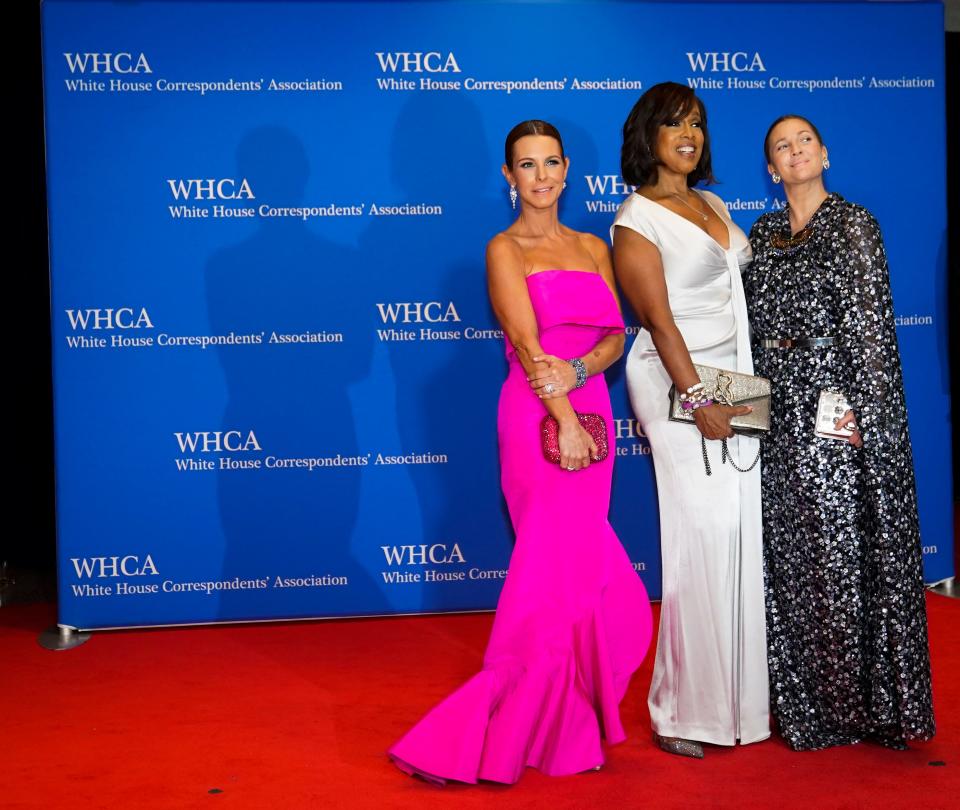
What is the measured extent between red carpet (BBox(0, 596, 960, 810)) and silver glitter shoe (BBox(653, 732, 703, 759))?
3 cm

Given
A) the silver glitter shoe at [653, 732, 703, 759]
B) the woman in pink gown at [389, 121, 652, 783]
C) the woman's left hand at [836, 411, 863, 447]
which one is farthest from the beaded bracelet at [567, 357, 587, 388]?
the silver glitter shoe at [653, 732, 703, 759]

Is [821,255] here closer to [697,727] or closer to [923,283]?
[697,727]

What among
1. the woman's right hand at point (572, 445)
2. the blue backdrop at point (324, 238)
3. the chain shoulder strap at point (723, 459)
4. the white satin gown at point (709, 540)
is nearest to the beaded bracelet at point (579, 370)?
the woman's right hand at point (572, 445)

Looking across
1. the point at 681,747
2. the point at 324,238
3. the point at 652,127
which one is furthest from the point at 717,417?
the point at 324,238

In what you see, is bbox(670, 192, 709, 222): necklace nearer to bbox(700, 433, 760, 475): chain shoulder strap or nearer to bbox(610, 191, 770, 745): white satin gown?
bbox(610, 191, 770, 745): white satin gown

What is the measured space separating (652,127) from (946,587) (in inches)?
115

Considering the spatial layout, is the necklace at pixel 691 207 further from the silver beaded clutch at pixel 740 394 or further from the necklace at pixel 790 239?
the silver beaded clutch at pixel 740 394

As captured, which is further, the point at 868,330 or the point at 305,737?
the point at 305,737

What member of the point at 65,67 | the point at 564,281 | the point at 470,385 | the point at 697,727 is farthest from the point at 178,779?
the point at 65,67

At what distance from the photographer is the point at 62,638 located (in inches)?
190

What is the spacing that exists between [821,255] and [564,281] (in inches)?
29.8

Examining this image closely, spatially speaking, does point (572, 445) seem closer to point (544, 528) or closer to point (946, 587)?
point (544, 528)

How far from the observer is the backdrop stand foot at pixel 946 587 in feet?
17.2

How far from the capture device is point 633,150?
139 inches
